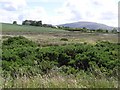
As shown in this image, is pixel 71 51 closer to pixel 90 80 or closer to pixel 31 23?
pixel 90 80

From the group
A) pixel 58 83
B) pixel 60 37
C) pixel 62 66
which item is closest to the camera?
pixel 58 83

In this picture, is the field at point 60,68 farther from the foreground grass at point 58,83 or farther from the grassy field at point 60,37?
the grassy field at point 60,37

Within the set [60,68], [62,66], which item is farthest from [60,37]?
[60,68]

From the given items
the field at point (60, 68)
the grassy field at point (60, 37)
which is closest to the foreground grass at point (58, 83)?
the field at point (60, 68)

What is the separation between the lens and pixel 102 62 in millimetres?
16141

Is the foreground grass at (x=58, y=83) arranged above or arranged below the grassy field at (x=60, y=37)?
above

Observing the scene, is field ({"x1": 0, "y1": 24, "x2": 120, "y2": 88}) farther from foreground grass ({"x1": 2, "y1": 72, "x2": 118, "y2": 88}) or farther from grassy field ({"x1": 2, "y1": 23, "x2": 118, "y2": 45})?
grassy field ({"x1": 2, "y1": 23, "x2": 118, "y2": 45})

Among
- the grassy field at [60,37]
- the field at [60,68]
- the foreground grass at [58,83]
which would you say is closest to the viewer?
the foreground grass at [58,83]

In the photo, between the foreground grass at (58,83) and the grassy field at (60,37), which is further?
the grassy field at (60,37)

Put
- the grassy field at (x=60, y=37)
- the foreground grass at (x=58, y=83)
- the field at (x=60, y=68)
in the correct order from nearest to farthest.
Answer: the foreground grass at (x=58, y=83) < the field at (x=60, y=68) < the grassy field at (x=60, y=37)

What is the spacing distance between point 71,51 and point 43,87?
15885 millimetres

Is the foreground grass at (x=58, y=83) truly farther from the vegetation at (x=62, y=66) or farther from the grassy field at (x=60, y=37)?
the grassy field at (x=60, y=37)

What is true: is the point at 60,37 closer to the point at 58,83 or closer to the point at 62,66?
the point at 62,66

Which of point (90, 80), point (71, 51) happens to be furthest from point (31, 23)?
point (90, 80)
